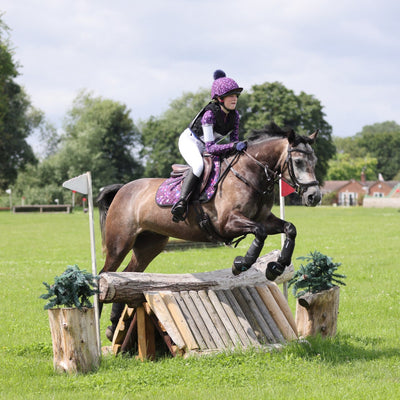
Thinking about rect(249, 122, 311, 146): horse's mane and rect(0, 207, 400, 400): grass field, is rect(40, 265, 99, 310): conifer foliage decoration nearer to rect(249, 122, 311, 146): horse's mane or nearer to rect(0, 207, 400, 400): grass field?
rect(0, 207, 400, 400): grass field

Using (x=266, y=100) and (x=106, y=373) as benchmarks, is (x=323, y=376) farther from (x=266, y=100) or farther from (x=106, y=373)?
(x=266, y=100)

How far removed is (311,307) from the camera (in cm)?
694

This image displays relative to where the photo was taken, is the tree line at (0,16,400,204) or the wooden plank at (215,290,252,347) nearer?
the wooden plank at (215,290,252,347)

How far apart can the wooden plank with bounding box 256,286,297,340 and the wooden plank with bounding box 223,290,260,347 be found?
40cm

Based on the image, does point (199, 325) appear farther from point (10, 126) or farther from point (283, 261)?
point (10, 126)

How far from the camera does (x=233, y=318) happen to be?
660cm

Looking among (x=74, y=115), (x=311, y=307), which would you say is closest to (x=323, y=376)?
(x=311, y=307)

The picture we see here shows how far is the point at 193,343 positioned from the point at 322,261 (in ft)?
6.64

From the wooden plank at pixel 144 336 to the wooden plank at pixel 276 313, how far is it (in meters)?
1.48

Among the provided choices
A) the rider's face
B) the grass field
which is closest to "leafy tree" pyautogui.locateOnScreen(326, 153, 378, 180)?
the grass field

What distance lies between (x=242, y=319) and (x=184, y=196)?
5.15 feet

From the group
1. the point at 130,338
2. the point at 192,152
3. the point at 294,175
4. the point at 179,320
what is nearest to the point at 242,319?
the point at 179,320

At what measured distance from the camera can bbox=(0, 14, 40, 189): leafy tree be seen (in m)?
49.9

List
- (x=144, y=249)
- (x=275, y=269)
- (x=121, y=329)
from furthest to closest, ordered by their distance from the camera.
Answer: (x=144, y=249) < (x=121, y=329) < (x=275, y=269)
